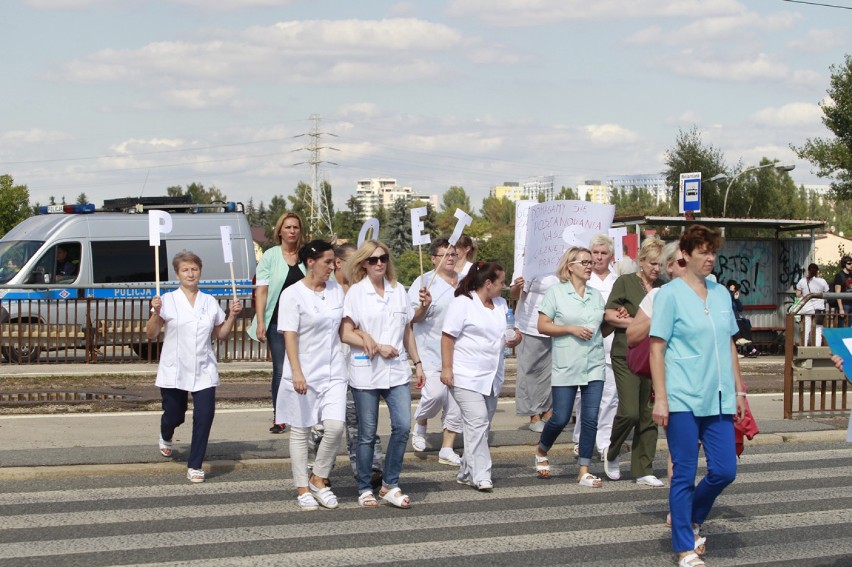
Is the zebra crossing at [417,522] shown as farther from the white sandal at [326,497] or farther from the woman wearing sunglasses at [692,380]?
the woman wearing sunglasses at [692,380]

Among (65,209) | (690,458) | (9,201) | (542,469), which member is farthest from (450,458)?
(9,201)

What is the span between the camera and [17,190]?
186ft

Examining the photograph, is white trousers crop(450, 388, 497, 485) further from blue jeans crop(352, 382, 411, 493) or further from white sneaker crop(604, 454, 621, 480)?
white sneaker crop(604, 454, 621, 480)

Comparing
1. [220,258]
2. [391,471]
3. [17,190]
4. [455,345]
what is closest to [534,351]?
[455,345]

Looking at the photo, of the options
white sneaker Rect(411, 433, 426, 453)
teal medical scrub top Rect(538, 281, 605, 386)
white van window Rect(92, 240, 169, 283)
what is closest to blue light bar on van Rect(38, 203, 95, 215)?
white van window Rect(92, 240, 169, 283)

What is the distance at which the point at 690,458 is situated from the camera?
653 centimetres

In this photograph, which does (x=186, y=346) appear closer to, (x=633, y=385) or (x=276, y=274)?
(x=276, y=274)

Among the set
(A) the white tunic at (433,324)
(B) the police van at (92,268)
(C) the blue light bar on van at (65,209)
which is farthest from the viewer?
(C) the blue light bar on van at (65,209)

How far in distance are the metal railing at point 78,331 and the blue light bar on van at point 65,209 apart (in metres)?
1.56

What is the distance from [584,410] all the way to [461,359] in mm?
992

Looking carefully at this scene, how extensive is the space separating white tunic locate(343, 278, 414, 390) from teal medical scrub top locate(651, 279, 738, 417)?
2.08 m

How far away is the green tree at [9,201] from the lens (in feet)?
182

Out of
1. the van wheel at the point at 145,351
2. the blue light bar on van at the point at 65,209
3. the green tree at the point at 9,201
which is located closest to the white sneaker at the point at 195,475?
the van wheel at the point at 145,351

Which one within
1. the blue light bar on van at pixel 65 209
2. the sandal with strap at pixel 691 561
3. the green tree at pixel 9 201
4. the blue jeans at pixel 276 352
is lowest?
the sandal with strap at pixel 691 561
